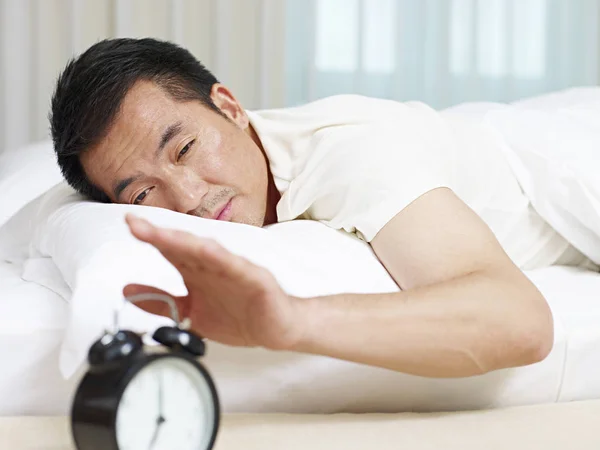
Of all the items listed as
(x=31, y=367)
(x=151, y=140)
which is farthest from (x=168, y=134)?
(x=31, y=367)

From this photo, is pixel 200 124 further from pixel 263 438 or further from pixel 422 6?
Result: pixel 422 6

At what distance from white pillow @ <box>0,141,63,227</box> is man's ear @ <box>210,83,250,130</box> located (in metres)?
0.56

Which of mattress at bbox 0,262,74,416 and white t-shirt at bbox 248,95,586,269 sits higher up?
white t-shirt at bbox 248,95,586,269

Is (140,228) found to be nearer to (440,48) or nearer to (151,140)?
(151,140)

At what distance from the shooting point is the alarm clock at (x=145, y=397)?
2.51 ft

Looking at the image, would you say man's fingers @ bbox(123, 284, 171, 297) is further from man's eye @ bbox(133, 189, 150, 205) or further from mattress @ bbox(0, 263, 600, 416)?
man's eye @ bbox(133, 189, 150, 205)

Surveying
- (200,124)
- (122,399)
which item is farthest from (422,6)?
(122,399)

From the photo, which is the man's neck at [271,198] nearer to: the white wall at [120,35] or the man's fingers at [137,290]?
the man's fingers at [137,290]

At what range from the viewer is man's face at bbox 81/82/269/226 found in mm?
1455

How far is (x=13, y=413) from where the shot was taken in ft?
3.67

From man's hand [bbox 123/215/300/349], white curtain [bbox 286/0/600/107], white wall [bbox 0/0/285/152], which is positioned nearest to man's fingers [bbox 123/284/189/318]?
man's hand [bbox 123/215/300/349]

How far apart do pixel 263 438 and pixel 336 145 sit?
0.57m

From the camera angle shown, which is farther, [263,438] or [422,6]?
[422,6]

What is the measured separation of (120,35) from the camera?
9.34ft
